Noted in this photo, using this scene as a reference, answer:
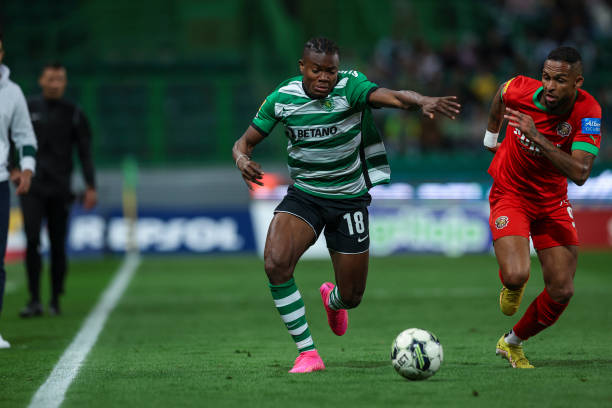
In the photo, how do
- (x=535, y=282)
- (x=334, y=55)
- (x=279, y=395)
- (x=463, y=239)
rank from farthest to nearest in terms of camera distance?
1. (x=463, y=239)
2. (x=535, y=282)
3. (x=334, y=55)
4. (x=279, y=395)

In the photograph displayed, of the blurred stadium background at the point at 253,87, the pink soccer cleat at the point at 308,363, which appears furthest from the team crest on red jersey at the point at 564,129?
the blurred stadium background at the point at 253,87

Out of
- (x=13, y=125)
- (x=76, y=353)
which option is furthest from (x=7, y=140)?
(x=76, y=353)

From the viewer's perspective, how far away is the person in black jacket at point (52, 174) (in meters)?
10.5

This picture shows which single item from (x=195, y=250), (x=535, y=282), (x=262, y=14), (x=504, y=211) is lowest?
(x=195, y=250)

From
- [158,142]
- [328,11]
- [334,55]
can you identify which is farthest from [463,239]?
[334,55]

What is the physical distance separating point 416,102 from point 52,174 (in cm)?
551

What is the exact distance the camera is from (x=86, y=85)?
22.4m

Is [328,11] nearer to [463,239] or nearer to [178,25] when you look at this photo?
[178,25]

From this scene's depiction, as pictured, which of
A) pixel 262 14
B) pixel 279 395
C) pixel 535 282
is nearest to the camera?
pixel 279 395

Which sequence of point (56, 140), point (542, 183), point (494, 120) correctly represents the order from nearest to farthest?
point (542, 183)
point (494, 120)
point (56, 140)

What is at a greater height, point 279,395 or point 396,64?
point 279,395

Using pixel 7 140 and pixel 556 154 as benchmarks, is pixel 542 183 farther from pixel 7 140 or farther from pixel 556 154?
pixel 7 140

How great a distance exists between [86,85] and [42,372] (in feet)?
53.1

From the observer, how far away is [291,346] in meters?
8.26
